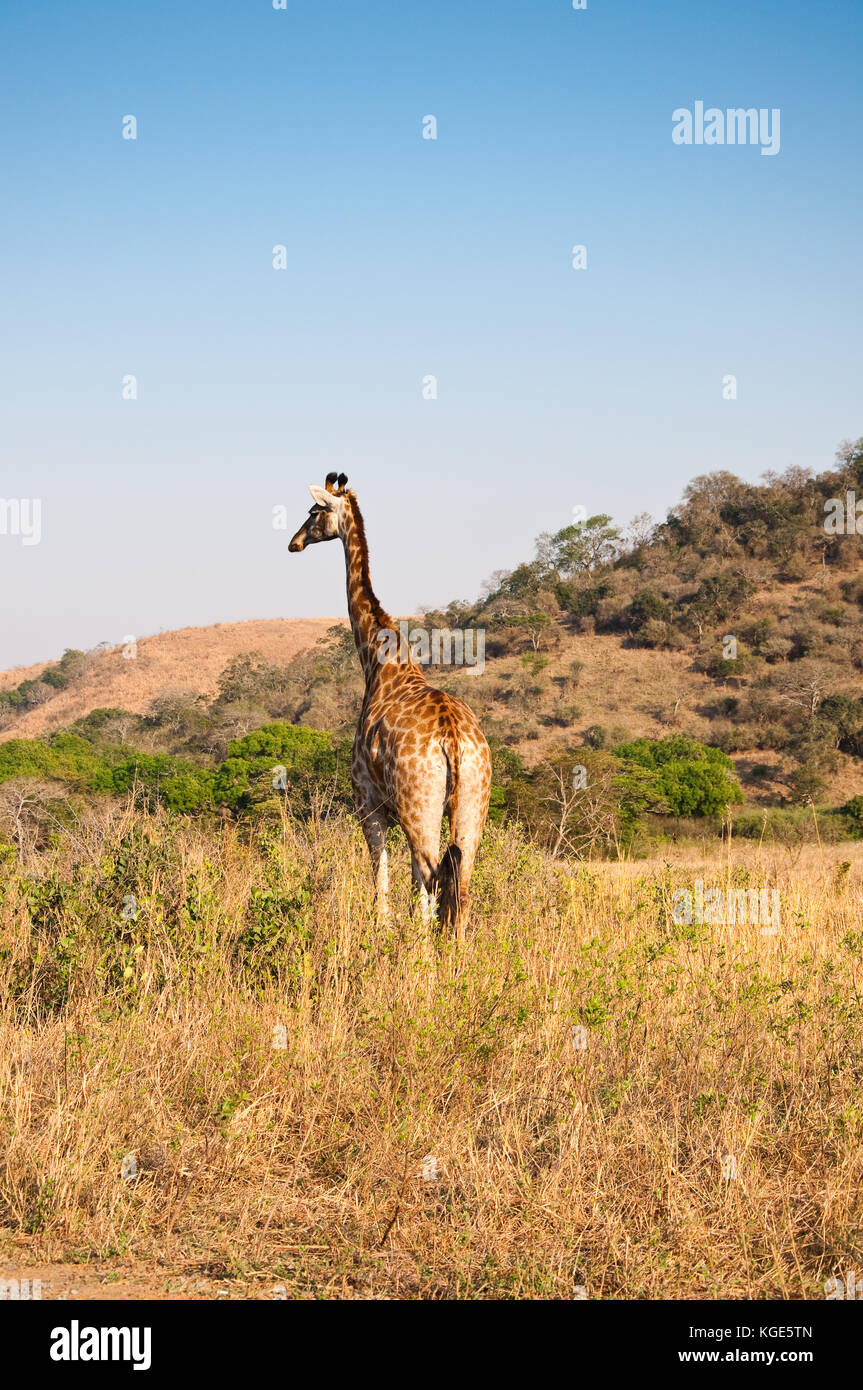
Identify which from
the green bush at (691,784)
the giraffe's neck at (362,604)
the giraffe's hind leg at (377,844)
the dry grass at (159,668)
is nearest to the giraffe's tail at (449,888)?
the giraffe's hind leg at (377,844)

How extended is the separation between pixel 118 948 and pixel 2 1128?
1.66 m

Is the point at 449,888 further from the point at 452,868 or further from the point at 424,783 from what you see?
the point at 424,783

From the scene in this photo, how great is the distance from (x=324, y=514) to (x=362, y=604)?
0.83 meters

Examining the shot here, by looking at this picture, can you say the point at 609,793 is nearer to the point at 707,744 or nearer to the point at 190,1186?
the point at 707,744

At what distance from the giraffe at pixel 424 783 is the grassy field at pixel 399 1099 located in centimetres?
33

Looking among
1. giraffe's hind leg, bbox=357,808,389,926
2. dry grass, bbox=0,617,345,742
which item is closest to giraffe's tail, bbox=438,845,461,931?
giraffe's hind leg, bbox=357,808,389,926

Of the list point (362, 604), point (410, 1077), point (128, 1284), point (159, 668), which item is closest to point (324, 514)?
point (362, 604)

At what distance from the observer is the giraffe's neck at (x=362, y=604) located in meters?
8.18

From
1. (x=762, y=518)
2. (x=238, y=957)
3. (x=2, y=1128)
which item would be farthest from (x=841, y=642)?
(x=2, y=1128)

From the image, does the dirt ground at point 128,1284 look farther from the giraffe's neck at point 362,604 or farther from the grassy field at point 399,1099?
the giraffe's neck at point 362,604

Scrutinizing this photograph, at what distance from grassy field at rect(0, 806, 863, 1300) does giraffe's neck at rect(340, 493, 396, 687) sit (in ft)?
5.47

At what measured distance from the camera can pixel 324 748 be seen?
23.6 m

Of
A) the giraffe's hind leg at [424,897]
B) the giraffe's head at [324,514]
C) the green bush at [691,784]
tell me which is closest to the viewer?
the giraffe's hind leg at [424,897]

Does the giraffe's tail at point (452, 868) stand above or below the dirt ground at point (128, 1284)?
above
